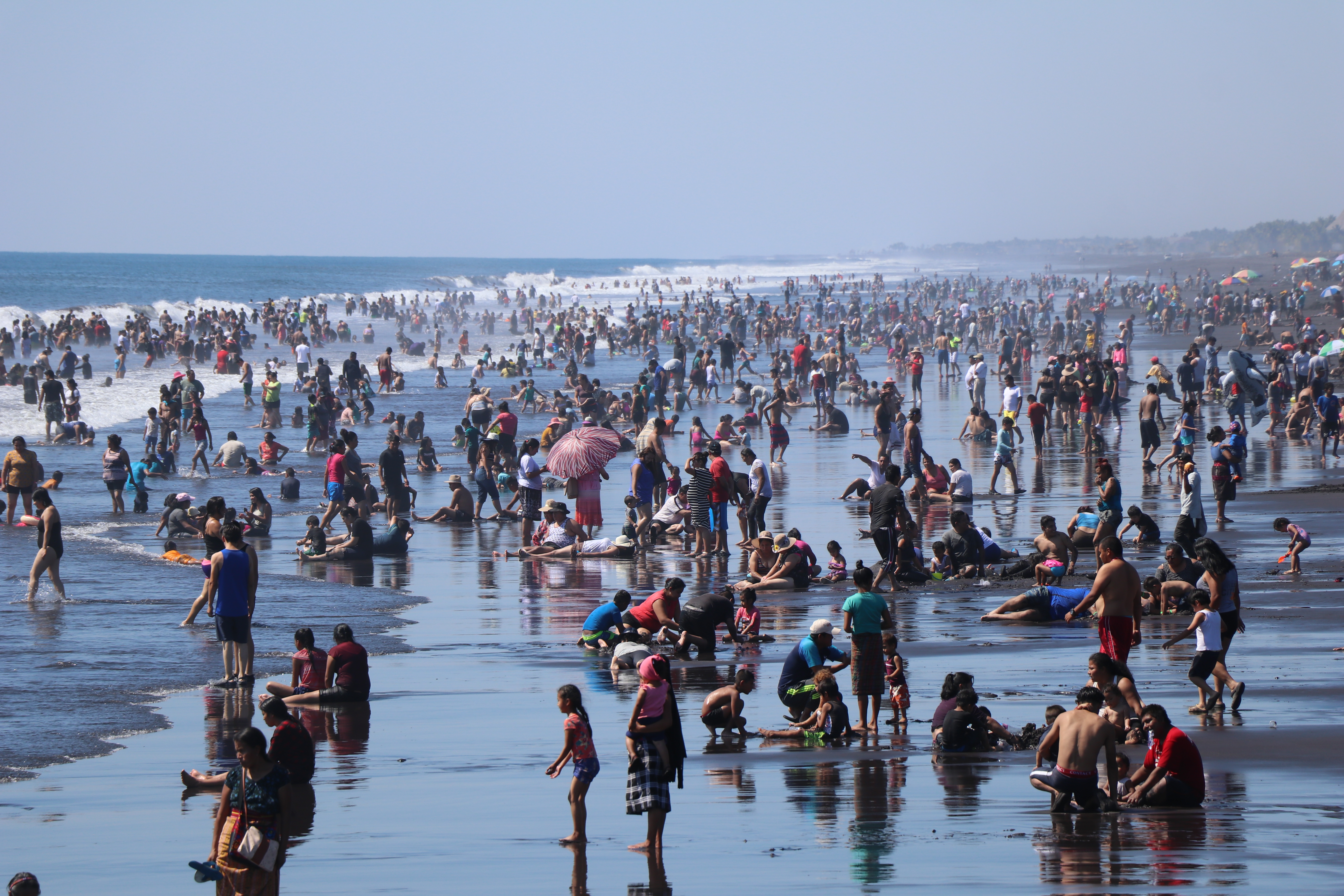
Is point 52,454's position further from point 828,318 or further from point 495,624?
point 828,318

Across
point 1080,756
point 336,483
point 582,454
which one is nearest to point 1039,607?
point 1080,756

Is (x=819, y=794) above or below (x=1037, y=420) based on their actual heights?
below

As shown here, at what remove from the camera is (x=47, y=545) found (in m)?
17.1

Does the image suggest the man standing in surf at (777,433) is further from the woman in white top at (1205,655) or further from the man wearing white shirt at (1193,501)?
the woman in white top at (1205,655)

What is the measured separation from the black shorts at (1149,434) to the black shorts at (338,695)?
1810cm

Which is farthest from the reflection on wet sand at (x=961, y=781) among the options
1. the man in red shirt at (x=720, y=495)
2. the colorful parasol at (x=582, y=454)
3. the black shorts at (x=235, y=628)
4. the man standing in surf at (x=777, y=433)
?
the man standing in surf at (x=777, y=433)

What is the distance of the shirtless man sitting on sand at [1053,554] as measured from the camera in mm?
16203

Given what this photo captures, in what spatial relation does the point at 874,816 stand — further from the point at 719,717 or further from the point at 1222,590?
the point at 1222,590

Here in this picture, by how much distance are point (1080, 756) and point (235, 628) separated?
24.7ft

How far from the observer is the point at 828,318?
81.1 metres

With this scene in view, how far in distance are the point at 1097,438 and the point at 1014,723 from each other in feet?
69.2

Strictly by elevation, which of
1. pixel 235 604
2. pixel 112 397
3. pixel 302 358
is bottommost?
pixel 235 604

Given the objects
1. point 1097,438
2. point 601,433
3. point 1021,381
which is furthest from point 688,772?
point 1021,381

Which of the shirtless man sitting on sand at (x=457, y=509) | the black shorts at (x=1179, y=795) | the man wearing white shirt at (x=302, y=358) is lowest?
the black shorts at (x=1179, y=795)
